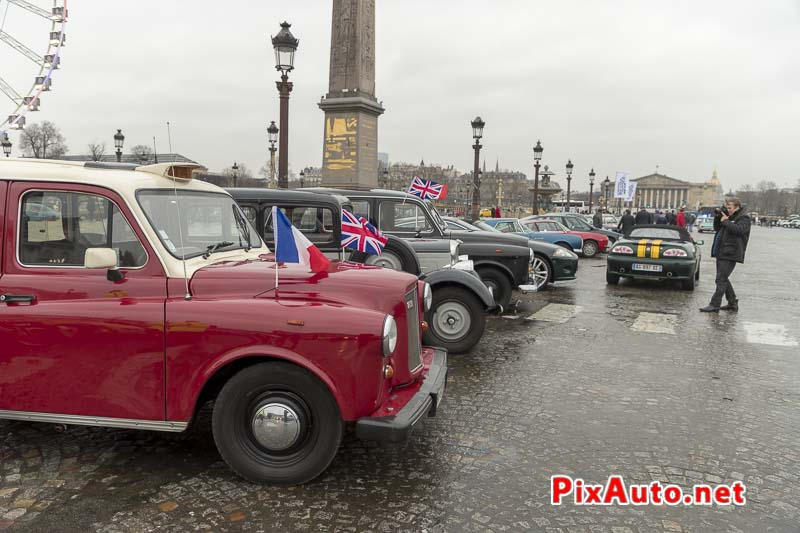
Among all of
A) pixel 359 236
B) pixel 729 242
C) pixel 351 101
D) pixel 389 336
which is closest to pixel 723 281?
pixel 729 242

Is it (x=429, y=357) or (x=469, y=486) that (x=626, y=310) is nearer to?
(x=429, y=357)

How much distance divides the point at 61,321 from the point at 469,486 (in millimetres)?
2700

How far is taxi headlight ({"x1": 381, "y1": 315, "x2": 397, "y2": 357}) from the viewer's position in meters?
3.51

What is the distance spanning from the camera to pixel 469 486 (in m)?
3.78

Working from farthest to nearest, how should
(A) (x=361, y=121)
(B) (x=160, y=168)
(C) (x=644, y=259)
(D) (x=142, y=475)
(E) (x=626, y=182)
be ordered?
(E) (x=626, y=182) → (A) (x=361, y=121) → (C) (x=644, y=259) → (B) (x=160, y=168) → (D) (x=142, y=475)

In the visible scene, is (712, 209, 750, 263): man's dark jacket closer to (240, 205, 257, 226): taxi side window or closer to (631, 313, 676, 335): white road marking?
(631, 313, 676, 335): white road marking

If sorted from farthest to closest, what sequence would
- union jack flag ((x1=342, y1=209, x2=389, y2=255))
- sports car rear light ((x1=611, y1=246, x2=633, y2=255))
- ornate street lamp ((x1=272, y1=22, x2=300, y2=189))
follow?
sports car rear light ((x1=611, y1=246, x2=633, y2=255)), ornate street lamp ((x1=272, y1=22, x2=300, y2=189)), union jack flag ((x1=342, y1=209, x2=389, y2=255))

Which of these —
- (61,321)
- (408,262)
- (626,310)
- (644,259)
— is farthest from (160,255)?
(644,259)

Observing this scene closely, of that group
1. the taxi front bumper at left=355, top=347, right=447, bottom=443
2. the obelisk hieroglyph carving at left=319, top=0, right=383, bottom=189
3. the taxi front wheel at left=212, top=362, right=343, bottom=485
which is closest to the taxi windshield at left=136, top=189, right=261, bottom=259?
the taxi front wheel at left=212, top=362, right=343, bottom=485

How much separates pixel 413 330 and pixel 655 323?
21.3ft

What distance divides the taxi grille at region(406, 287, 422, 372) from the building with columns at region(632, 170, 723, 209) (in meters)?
152

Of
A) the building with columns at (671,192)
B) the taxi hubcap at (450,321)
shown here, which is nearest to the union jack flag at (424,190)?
the taxi hubcap at (450,321)

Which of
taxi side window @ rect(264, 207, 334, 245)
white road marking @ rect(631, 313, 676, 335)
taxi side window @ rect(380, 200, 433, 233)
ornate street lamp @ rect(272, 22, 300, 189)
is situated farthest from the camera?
ornate street lamp @ rect(272, 22, 300, 189)

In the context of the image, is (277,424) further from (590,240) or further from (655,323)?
(590,240)
